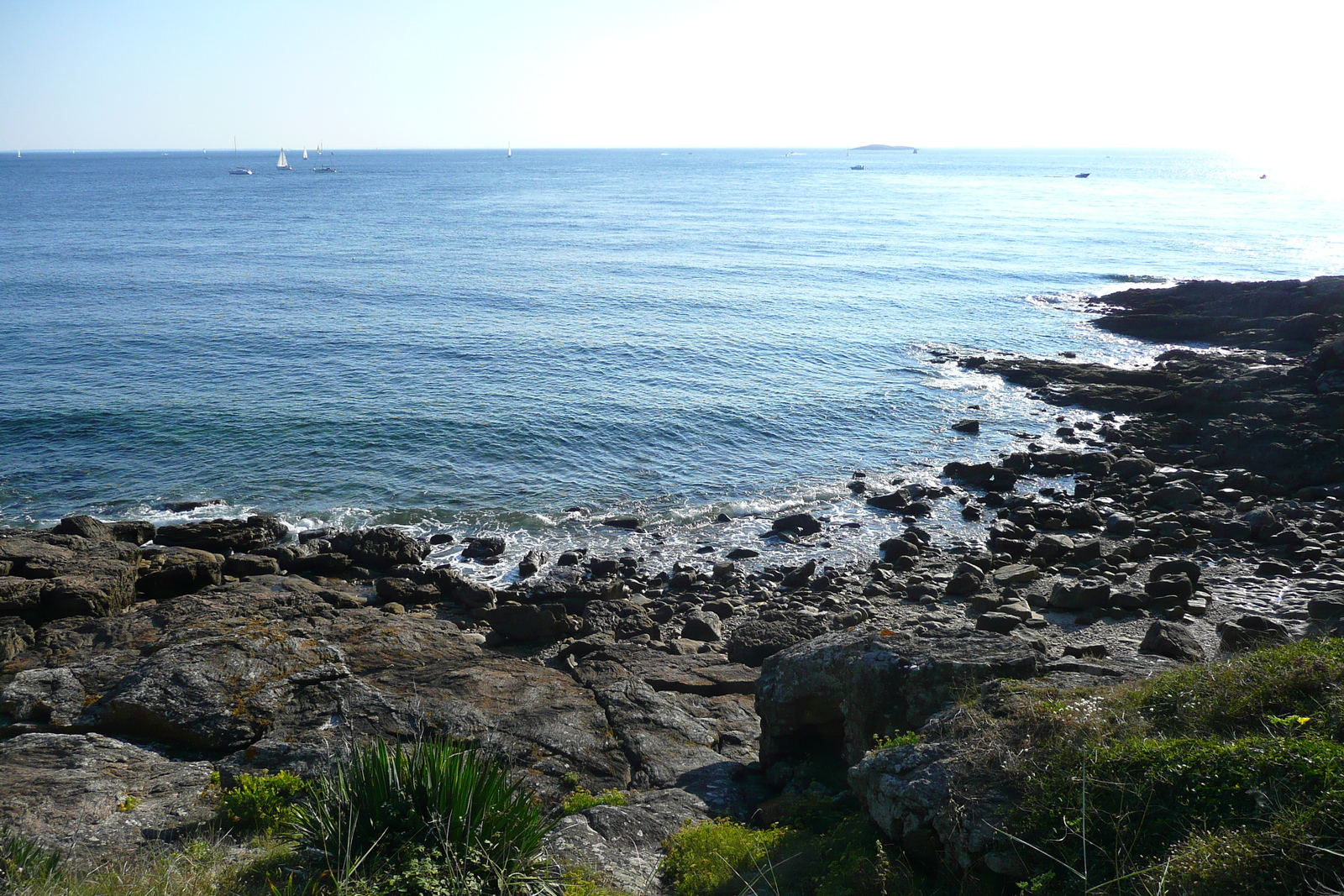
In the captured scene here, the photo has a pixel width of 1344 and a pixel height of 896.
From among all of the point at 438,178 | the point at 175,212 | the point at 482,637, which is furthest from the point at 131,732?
the point at 438,178

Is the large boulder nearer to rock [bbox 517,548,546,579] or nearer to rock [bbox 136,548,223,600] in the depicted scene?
rock [bbox 136,548,223,600]

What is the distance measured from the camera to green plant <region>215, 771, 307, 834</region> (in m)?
8.04

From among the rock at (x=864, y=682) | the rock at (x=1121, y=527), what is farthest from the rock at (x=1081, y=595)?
the rock at (x=864, y=682)

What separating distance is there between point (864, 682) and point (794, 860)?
2577 millimetres

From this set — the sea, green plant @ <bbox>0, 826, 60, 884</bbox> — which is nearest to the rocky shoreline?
green plant @ <bbox>0, 826, 60, 884</bbox>

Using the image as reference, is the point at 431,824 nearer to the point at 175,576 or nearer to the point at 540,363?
the point at 175,576

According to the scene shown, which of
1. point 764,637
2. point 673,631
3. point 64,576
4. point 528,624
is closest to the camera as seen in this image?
point 64,576

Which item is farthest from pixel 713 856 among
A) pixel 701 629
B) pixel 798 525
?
pixel 798 525

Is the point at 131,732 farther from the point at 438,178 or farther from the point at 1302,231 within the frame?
the point at 438,178

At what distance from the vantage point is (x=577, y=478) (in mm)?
26391

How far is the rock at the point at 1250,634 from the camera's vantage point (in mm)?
12809

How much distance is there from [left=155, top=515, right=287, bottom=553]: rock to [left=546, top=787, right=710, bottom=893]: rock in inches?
601

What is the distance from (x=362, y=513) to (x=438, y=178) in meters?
159

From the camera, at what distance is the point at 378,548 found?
20.6 m
